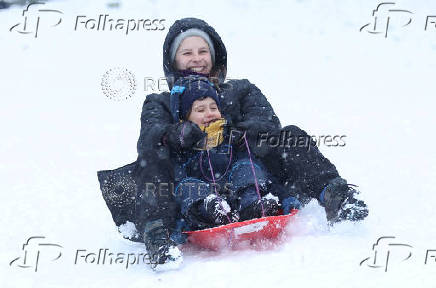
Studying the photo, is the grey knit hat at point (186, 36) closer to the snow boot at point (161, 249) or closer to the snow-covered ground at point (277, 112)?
Result: the snow-covered ground at point (277, 112)

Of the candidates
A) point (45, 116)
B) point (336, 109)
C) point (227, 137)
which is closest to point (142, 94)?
point (45, 116)

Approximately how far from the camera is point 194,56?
13.7ft

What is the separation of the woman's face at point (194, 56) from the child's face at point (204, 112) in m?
0.54

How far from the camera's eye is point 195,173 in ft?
12.0

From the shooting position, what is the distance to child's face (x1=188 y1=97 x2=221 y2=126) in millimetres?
3619

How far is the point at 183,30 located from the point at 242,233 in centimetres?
171

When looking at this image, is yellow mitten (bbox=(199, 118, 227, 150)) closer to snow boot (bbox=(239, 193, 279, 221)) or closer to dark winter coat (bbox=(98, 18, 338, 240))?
dark winter coat (bbox=(98, 18, 338, 240))

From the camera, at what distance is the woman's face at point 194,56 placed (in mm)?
4160

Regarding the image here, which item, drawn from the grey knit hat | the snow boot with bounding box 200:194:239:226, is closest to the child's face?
the snow boot with bounding box 200:194:239:226

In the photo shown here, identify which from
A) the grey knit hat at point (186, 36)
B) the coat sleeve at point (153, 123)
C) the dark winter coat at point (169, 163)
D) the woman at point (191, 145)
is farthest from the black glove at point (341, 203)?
the grey knit hat at point (186, 36)

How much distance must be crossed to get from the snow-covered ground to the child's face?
2.53 ft

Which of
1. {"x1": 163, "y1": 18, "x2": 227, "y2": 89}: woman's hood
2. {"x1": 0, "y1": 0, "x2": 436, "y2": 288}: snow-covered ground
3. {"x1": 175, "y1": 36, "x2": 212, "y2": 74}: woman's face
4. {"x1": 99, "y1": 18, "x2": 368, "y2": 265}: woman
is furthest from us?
{"x1": 163, "y1": 18, "x2": 227, "y2": 89}: woman's hood

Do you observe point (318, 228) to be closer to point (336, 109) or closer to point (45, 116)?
point (336, 109)

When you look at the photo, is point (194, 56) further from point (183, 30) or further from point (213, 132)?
point (213, 132)
